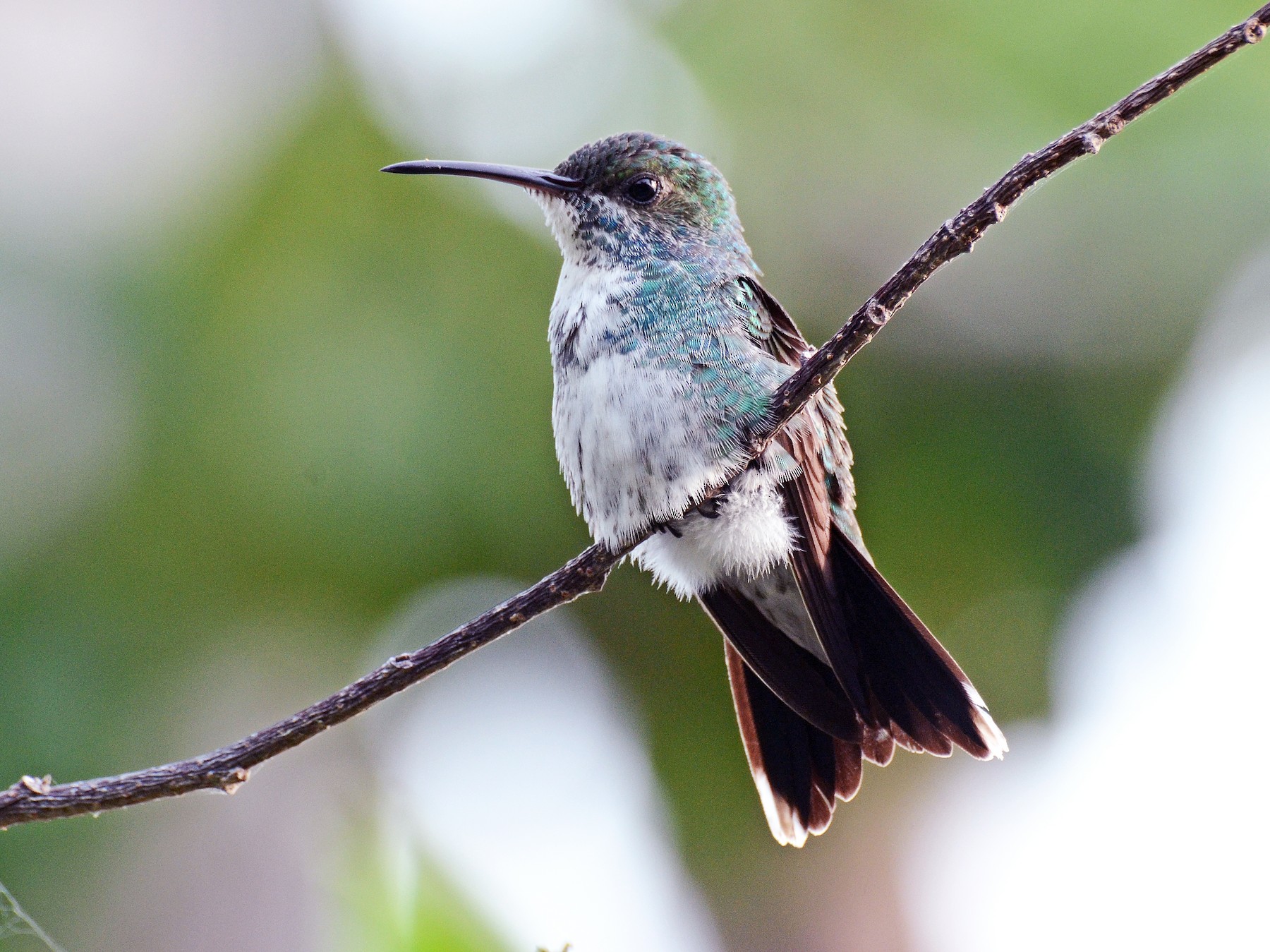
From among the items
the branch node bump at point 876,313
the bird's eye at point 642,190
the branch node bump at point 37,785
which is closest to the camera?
the branch node bump at point 37,785

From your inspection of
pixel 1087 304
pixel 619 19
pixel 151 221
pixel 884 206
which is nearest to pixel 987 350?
pixel 1087 304

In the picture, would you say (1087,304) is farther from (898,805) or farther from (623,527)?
(623,527)

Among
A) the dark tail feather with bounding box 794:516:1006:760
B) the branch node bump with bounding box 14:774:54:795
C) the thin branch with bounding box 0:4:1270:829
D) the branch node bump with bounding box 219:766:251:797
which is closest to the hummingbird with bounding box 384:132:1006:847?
the dark tail feather with bounding box 794:516:1006:760

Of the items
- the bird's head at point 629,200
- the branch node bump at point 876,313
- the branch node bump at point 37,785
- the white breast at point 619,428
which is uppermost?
the bird's head at point 629,200

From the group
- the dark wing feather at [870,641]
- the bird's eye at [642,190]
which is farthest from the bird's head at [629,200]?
the dark wing feather at [870,641]

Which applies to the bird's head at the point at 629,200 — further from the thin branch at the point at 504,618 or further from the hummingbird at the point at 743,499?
the thin branch at the point at 504,618

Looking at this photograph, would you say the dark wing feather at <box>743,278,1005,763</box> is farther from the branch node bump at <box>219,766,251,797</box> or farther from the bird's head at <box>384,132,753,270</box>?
the branch node bump at <box>219,766,251,797</box>
